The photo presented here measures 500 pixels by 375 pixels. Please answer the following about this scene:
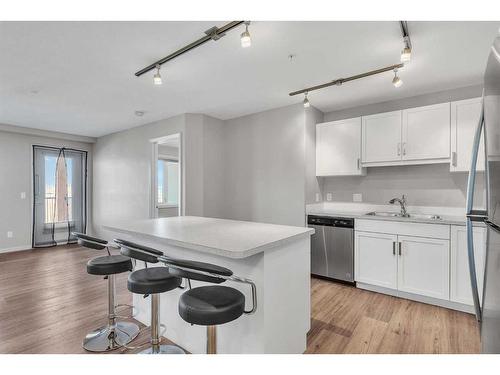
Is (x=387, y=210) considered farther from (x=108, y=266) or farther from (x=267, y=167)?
(x=108, y=266)

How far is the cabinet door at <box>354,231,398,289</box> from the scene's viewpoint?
3.00 metres

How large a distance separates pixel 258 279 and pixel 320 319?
127 cm

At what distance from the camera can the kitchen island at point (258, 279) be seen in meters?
1.60

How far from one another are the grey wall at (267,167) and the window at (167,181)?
2173 millimetres

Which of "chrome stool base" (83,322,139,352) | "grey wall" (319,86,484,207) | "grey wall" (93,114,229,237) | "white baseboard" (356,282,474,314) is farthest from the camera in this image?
"grey wall" (93,114,229,237)

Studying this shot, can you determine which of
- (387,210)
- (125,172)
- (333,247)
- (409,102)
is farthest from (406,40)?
(125,172)

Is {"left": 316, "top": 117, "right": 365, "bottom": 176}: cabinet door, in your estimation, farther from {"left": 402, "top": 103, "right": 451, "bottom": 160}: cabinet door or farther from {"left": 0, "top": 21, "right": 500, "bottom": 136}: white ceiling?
{"left": 402, "top": 103, "right": 451, "bottom": 160}: cabinet door

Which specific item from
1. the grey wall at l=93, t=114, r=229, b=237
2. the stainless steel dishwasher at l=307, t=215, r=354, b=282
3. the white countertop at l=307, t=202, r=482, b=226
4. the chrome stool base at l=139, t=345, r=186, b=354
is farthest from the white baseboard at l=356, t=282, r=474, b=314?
the grey wall at l=93, t=114, r=229, b=237

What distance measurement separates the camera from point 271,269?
1641mm

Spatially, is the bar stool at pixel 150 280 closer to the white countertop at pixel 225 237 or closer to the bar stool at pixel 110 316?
the white countertop at pixel 225 237

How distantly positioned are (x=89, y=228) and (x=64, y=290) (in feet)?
11.4

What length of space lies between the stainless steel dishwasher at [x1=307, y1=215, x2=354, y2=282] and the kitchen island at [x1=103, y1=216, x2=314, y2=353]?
151 cm

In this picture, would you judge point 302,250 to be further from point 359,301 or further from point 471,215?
point 359,301
